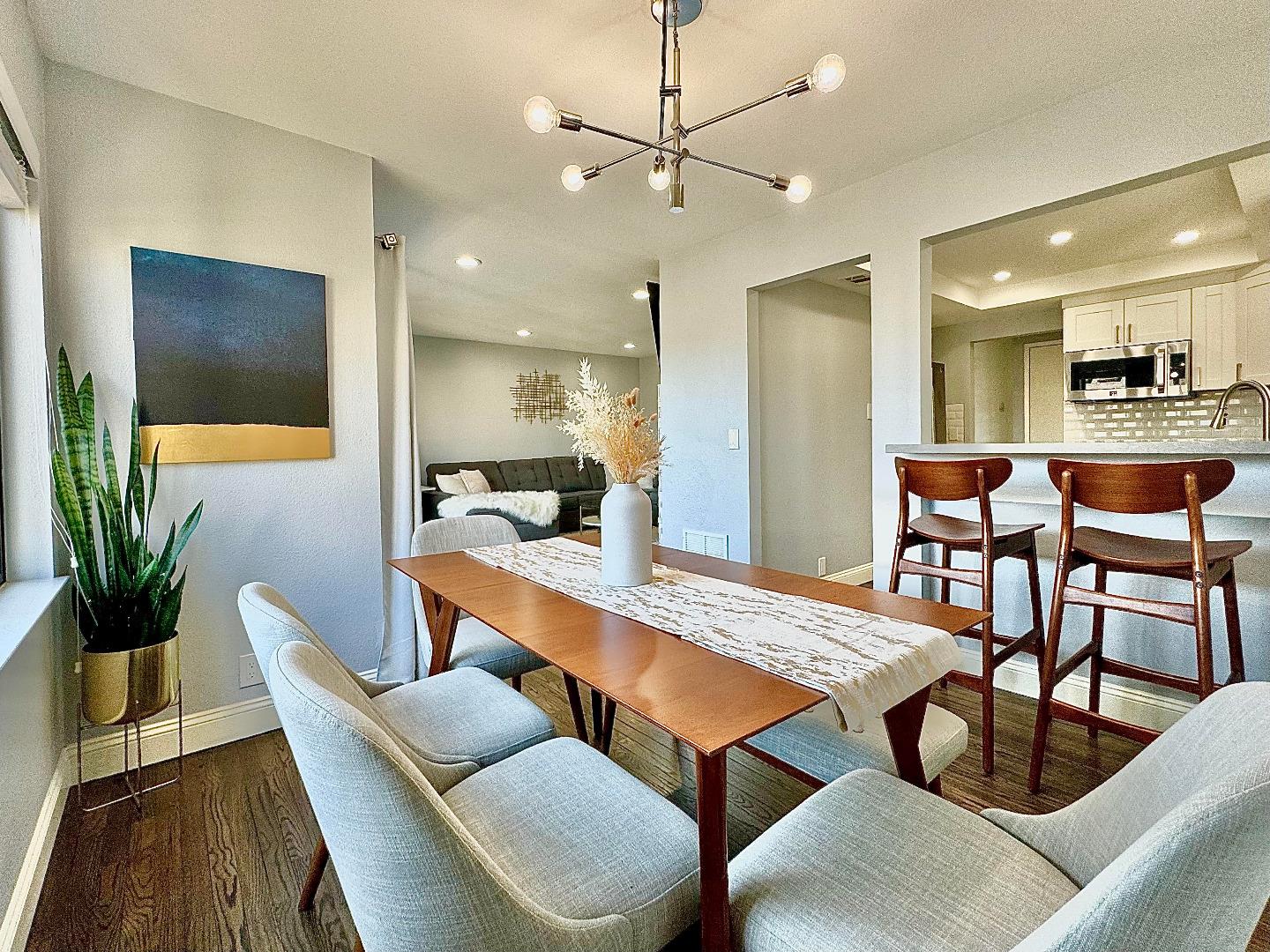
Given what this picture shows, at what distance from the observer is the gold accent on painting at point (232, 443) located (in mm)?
2070

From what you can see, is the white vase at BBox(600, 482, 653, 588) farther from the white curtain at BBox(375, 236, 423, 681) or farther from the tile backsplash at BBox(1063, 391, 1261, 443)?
the tile backsplash at BBox(1063, 391, 1261, 443)

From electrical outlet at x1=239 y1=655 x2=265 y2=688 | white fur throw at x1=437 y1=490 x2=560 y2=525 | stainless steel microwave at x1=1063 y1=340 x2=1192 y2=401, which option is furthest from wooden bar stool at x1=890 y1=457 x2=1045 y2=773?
white fur throw at x1=437 y1=490 x2=560 y2=525

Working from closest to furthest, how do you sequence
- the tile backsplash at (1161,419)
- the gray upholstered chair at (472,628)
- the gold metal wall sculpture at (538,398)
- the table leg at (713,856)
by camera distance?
the table leg at (713,856), the gray upholstered chair at (472,628), the tile backsplash at (1161,419), the gold metal wall sculpture at (538,398)

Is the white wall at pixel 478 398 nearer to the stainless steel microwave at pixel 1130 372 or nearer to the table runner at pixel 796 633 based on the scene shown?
the stainless steel microwave at pixel 1130 372

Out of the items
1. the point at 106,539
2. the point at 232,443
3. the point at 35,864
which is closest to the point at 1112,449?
the point at 232,443

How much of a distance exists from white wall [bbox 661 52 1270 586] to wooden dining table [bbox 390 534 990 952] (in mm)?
1625

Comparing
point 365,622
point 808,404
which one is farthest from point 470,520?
point 808,404

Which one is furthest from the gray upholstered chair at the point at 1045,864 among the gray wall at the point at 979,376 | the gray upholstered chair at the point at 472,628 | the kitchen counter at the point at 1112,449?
the gray wall at the point at 979,376

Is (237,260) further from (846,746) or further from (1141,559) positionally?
(1141,559)

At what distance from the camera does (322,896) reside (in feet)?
4.75

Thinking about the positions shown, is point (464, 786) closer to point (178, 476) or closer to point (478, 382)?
point (178, 476)

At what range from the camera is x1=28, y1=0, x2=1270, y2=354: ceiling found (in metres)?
1.72

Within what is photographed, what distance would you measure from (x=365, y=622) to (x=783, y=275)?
2725mm

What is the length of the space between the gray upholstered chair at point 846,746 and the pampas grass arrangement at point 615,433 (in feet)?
2.41
